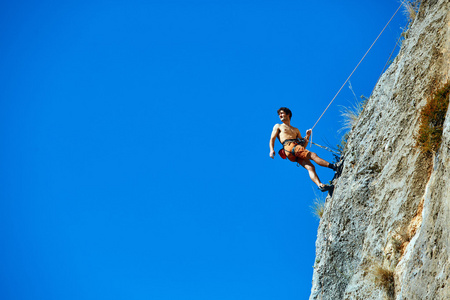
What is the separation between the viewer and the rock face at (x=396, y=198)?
5.84 meters

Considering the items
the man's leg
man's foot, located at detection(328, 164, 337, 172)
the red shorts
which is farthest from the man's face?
man's foot, located at detection(328, 164, 337, 172)

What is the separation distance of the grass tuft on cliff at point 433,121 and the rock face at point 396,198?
22 centimetres

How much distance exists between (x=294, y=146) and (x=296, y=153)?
24 centimetres

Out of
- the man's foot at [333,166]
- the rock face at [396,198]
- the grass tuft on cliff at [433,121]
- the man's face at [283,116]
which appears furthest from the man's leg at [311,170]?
the grass tuft on cliff at [433,121]

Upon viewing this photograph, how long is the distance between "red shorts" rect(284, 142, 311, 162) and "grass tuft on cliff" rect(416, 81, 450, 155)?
11.1 feet

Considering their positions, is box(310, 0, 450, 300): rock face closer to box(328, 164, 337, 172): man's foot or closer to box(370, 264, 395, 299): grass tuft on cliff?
box(370, 264, 395, 299): grass tuft on cliff

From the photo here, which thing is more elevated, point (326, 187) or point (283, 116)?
point (283, 116)

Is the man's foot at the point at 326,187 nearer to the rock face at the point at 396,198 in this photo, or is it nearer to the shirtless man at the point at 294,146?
the shirtless man at the point at 294,146

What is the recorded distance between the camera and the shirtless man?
10062mm

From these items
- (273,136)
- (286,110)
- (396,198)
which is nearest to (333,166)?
(273,136)

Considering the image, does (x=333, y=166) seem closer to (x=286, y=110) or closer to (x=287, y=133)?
(x=287, y=133)

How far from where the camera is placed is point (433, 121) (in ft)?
22.2

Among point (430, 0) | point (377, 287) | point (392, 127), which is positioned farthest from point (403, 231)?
point (430, 0)

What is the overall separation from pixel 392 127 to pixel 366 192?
1337 mm
